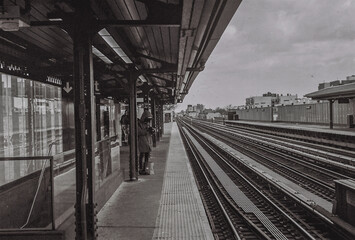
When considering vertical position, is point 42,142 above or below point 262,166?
above

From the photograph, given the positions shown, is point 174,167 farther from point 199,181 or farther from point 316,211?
point 316,211

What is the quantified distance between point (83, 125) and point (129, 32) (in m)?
2.90

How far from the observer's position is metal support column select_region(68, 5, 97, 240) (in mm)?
4812

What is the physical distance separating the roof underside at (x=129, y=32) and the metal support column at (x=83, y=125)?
237 millimetres

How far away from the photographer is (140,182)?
9.54 meters

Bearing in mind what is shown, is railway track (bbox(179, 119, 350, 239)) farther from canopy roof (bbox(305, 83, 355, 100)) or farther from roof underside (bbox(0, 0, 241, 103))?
canopy roof (bbox(305, 83, 355, 100))

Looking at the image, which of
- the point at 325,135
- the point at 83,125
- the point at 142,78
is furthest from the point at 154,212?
the point at 325,135

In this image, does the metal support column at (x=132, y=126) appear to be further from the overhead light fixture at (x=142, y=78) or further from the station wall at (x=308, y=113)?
the station wall at (x=308, y=113)

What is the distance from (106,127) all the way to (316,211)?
10.3 metres

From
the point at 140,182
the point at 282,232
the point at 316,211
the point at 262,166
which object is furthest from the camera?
the point at 262,166

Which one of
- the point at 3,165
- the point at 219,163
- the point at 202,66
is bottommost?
the point at 219,163

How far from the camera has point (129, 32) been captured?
7.11 metres

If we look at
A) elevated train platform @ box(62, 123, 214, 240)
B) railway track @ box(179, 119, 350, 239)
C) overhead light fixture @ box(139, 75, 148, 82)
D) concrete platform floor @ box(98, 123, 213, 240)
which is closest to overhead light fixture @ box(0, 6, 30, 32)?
elevated train platform @ box(62, 123, 214, 240)

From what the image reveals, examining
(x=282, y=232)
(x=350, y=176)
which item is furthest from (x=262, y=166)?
(x=282, y=232)
